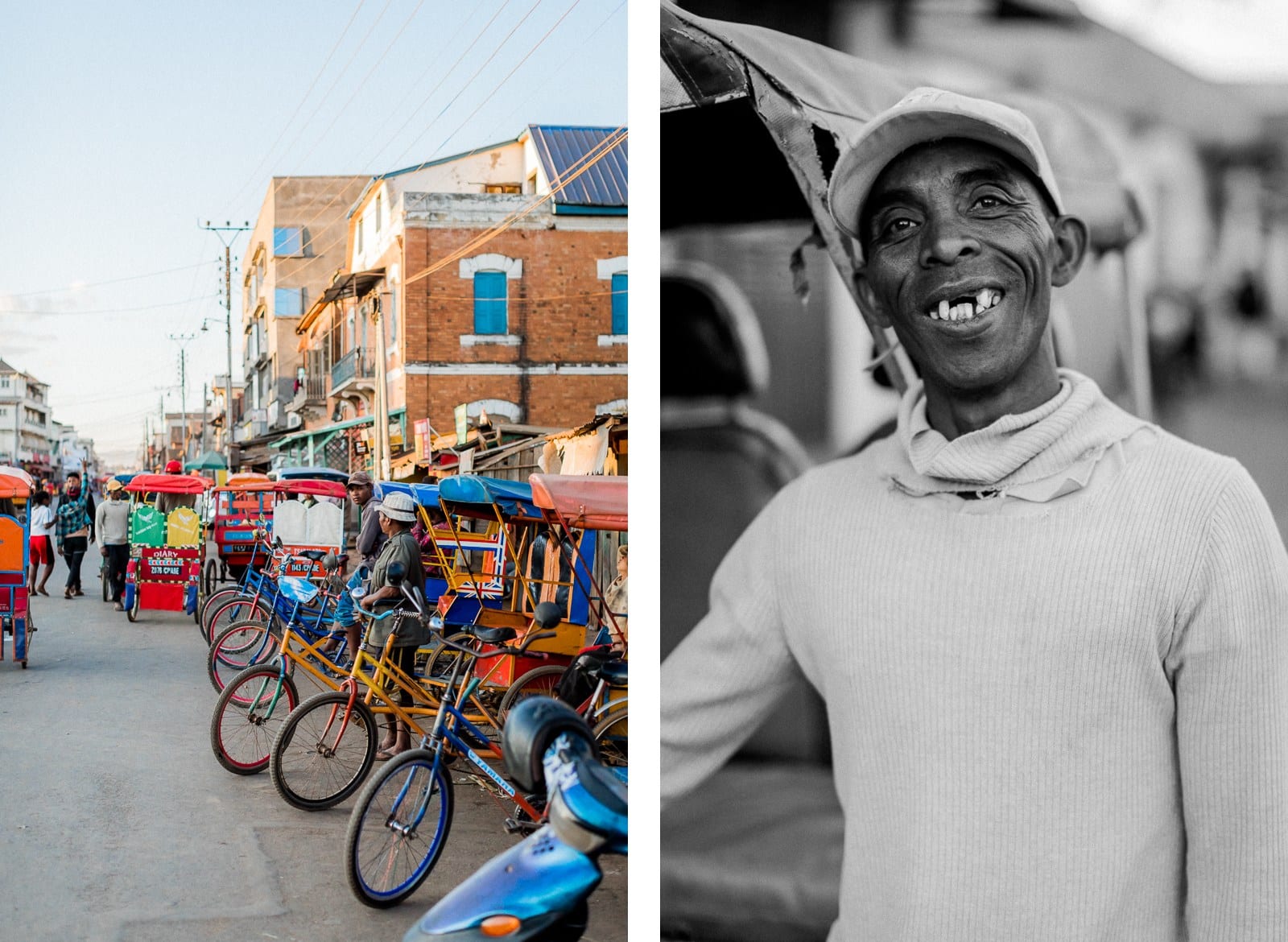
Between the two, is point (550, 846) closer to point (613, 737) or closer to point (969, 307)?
point (969, 307)

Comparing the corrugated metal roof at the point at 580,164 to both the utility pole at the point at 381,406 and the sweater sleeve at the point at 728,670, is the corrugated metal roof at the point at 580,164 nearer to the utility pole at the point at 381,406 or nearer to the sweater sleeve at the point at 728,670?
the utility pole at the point at 381,406

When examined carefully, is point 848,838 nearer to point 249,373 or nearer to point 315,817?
point 315,817

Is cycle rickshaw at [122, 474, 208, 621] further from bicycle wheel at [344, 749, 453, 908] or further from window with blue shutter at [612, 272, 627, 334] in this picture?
bicycle wheel at [344, 749, 453, 908]

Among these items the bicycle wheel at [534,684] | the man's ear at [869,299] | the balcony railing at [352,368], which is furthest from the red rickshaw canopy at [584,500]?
the balcony railing at [352,368]

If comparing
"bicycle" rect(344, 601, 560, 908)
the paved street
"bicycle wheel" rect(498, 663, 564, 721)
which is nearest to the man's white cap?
the paved street

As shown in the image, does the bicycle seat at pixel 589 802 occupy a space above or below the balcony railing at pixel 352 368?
below

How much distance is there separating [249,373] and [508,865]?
21.0 ft

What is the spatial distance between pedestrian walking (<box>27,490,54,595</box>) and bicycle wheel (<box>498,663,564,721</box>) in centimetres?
433

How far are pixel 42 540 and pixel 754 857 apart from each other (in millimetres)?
8871

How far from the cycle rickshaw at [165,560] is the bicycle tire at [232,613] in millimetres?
1300

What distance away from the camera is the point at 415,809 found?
504 centimetres

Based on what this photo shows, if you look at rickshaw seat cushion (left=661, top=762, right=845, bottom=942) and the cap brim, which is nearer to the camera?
the cap brim

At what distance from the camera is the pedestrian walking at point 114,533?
39.8 feet

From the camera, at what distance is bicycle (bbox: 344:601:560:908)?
497 centimetres
